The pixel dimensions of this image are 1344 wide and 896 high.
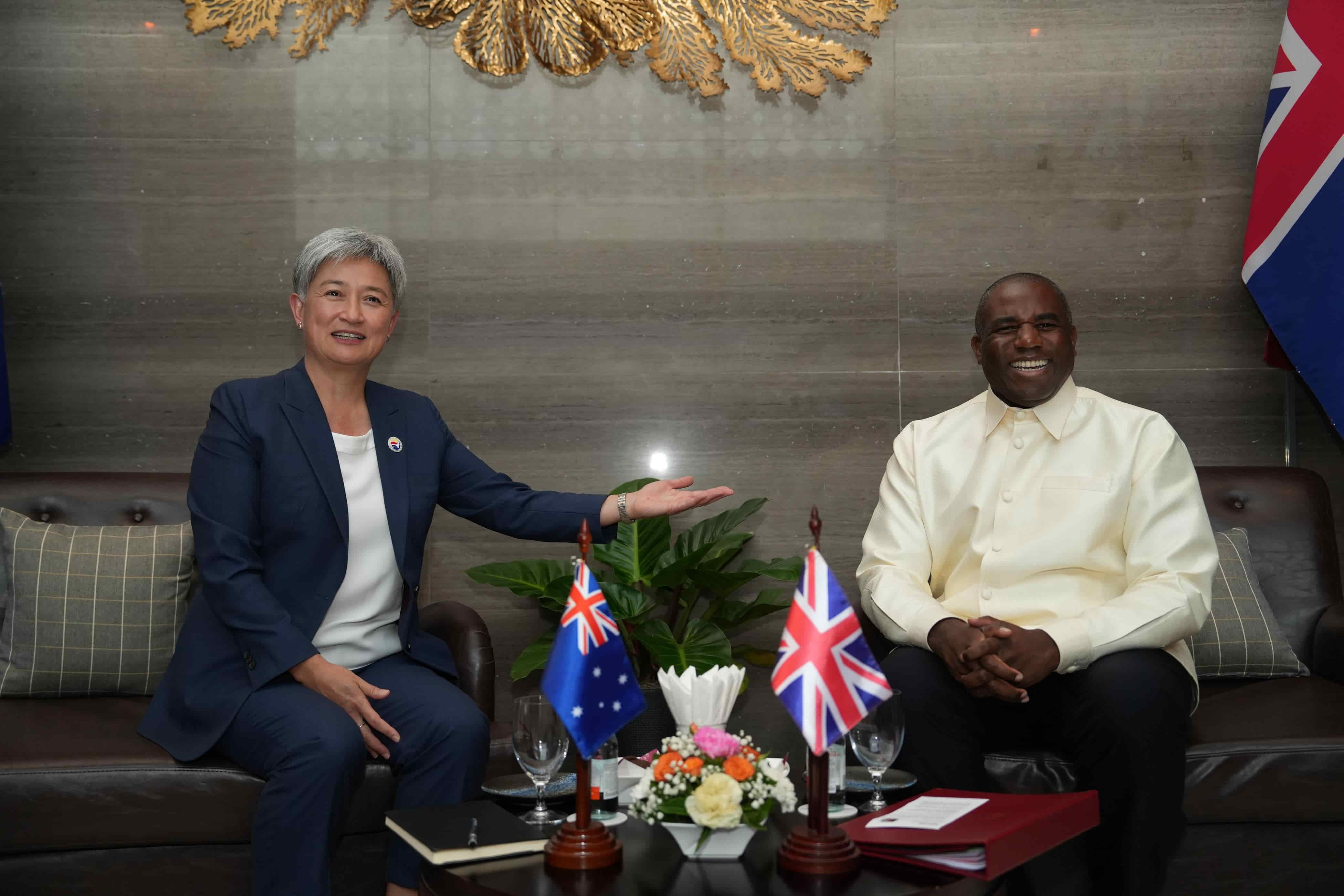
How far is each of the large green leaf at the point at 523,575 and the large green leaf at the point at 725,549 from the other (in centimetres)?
35

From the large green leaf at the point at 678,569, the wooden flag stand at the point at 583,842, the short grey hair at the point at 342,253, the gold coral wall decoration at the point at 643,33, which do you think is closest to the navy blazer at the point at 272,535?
the short grey hair at the point at 342,253

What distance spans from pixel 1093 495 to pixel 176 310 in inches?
98.1

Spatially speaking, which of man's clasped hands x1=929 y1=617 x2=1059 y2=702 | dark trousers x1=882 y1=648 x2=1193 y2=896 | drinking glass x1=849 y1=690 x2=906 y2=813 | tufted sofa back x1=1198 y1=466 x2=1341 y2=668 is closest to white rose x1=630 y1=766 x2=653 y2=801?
drinking glass x1=849 y1=690 x2=906 y2=813

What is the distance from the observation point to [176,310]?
3.18 meters

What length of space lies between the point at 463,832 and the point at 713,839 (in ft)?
1.12

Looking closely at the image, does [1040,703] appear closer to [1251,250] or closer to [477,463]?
[477,463]

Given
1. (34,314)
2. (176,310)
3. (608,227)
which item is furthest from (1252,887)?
(34,314)

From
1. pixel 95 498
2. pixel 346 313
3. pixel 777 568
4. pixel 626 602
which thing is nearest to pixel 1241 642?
pixel 777 568

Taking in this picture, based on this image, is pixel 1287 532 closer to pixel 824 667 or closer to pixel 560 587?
pixel 560 587

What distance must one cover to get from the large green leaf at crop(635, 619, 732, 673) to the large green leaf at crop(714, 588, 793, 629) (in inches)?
6.2

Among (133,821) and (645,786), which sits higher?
(645,786)

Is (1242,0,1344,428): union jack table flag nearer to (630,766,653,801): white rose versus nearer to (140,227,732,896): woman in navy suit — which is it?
(140,227,732,896): woman in navy suit

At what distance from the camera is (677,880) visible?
1.36 metres

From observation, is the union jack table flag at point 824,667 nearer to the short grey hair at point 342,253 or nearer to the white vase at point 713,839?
the white vase at point 713,839
